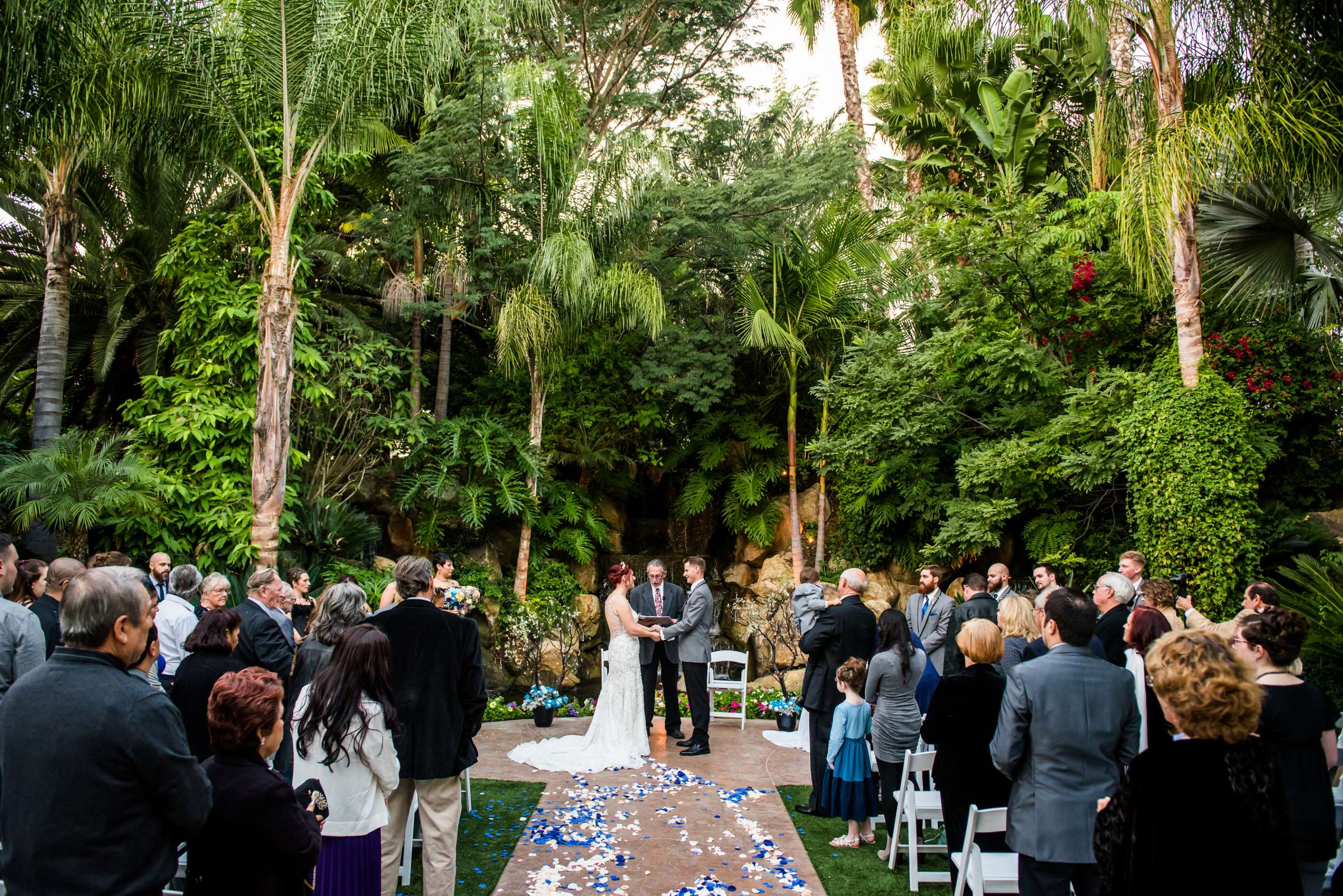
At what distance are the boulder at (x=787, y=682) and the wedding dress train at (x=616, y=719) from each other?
3990 millimetres

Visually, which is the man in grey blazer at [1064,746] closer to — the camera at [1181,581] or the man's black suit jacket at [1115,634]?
the man's black suit jacket at [1115,634]

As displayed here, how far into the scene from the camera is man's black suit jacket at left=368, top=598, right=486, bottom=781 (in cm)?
457

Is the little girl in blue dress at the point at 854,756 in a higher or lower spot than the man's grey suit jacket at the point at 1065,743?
lower

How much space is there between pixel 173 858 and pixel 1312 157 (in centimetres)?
903

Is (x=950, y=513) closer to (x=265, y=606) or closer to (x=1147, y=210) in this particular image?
A: (x=1147, y=210)

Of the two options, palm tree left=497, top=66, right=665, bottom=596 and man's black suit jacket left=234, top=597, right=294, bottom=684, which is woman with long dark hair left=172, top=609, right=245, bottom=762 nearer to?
man's black suit jacket left=234, top=597, right=294, bottom=684

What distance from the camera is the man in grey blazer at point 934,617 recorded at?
732 centimetres

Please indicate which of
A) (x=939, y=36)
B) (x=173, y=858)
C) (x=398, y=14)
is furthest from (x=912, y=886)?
(x=939, y=36)

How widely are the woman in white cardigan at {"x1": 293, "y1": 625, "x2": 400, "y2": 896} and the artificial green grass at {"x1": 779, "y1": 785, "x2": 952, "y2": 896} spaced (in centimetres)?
277

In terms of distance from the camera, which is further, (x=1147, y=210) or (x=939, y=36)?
(x=939, y=36)

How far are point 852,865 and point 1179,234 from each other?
791 centimetres

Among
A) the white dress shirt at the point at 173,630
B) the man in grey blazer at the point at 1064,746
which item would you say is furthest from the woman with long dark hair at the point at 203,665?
the man in grey blazer at the point at 1064,746

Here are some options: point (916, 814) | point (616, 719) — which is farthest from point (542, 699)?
point (916, 814)

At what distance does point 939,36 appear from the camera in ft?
48.3
